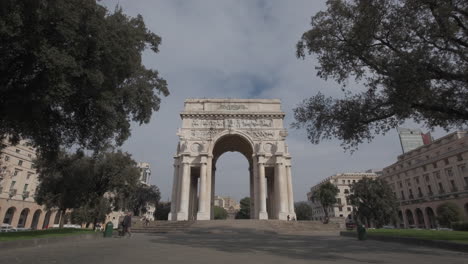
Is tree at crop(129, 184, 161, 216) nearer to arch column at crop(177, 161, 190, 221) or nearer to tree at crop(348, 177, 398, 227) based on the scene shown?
arch column at crop(177, 161, 190, 221)

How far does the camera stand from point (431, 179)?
172 feet

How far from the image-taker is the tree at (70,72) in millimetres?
10102

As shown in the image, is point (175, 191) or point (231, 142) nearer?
point (175, 191)

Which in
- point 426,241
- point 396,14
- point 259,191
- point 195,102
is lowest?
point 426,241

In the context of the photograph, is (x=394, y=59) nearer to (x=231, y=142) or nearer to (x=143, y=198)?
(x=231, y=142)

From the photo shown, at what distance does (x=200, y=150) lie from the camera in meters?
35.7

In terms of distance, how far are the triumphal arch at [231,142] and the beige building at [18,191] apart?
876 inches

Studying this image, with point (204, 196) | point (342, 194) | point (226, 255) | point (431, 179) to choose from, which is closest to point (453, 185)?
point (431, 179)

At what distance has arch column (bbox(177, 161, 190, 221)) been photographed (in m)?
32.0

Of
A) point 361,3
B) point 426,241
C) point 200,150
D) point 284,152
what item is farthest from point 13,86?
point 284,152

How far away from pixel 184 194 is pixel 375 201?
34871 mm

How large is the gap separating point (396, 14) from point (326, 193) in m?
44.4

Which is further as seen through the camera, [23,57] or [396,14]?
[396,14]

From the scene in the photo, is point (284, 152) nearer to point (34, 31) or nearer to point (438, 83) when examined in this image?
point (438, 83)
